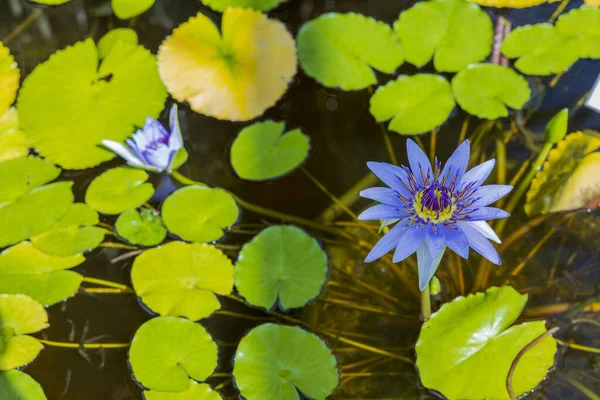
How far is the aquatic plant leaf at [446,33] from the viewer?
207cm

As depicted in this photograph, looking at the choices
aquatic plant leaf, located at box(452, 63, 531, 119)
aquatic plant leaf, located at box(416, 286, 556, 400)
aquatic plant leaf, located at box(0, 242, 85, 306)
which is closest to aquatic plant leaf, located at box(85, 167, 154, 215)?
aquatic plant leaf, located at box(0, 242, 85, 306)

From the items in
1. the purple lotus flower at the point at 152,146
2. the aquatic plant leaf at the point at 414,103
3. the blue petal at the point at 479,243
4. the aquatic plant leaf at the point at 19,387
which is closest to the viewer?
the blue petal at the point at 479,243

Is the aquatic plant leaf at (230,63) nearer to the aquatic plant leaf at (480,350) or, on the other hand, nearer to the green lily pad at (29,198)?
the green lily pad at (29,198)

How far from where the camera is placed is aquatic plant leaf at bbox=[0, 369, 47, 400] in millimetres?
1630

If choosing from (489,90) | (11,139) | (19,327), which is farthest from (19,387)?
(489,90)

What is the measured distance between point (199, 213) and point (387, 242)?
0.83 metres

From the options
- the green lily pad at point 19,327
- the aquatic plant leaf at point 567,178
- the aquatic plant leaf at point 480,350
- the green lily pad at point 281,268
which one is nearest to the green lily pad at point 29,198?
the green lily pad at point 19,327

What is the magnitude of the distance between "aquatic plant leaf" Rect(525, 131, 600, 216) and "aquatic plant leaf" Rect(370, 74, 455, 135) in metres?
0.43

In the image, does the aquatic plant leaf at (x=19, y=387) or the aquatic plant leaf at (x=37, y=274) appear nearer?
the aquatic plant leaf at (x=19, y=387)

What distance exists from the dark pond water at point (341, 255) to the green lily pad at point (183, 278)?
0.21 feet

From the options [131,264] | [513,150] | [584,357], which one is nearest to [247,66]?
[131,264]

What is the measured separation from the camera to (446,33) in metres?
2.10

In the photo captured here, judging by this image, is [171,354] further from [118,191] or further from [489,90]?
[489,90]


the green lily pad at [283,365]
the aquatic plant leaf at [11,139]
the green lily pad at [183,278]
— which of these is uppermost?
the aquatic plant leaf at [11,139]
